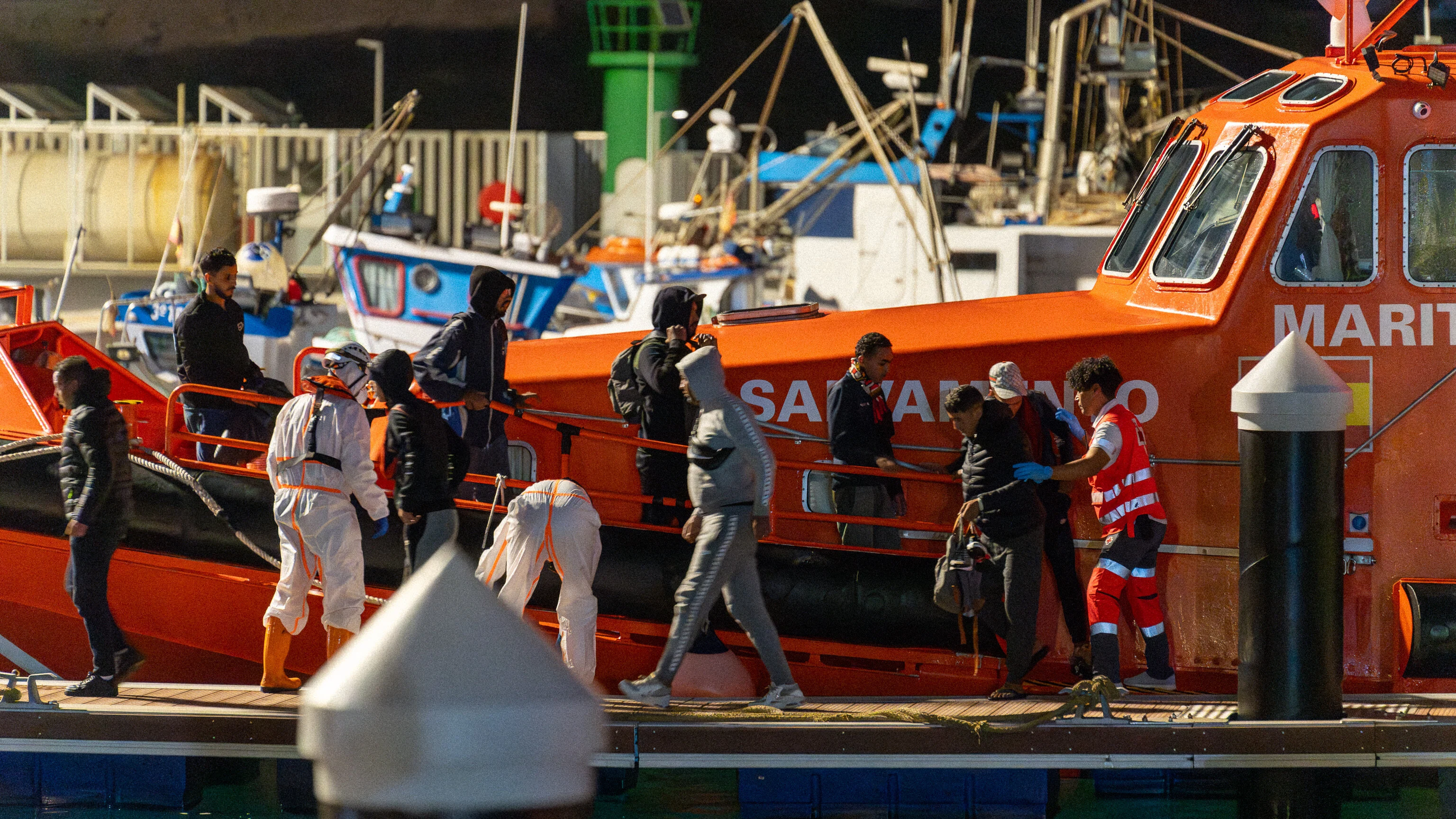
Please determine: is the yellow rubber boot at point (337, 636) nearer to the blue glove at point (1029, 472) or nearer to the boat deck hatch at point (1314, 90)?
the blue glove at point (1029, 472)

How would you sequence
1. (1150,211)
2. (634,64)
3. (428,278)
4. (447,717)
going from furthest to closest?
1. (634,64)
2. (428,278)
3. (1150,211)
4. (447,717)

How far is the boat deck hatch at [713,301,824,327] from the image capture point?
6.68 meters

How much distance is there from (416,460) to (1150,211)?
309 centimetres

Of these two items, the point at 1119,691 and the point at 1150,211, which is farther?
the point at 1150,211

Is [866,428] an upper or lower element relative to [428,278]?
lower

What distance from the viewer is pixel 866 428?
580 centimetres

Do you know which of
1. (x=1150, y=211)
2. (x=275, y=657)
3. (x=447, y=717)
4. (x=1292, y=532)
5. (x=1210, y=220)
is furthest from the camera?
(x=1150, y=211)

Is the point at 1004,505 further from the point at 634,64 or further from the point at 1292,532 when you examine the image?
the point at 634,64

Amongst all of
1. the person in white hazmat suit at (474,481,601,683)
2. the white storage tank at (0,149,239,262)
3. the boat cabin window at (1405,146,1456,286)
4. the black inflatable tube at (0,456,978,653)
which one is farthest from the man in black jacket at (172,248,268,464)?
the white storage tank at (0,149,239,262)

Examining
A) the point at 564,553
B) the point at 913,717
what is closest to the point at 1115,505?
the point at 913,717

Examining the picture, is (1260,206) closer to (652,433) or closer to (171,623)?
(652,433)

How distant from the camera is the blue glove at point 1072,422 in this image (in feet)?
19.1

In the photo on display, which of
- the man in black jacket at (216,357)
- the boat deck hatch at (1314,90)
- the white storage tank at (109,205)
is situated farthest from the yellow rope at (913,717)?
the white storage tank at (109,205)

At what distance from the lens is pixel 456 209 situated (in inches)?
1129
